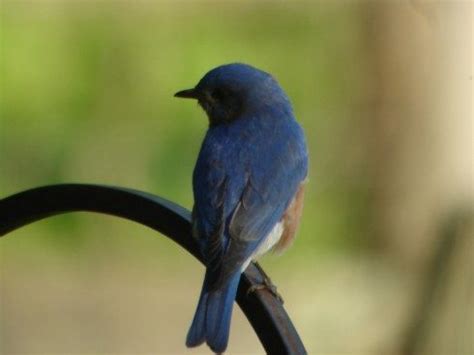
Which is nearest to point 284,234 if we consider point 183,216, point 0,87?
point 183,216

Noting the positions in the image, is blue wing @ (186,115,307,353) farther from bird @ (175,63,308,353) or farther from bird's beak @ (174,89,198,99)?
bird's beak @ (174,89,198,99)

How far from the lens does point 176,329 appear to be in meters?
5.23

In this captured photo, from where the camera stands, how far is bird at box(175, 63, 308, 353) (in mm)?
2564

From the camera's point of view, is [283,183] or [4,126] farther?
[4,126]

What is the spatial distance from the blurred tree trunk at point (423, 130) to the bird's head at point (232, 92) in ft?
6.39

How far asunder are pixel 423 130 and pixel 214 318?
277cm

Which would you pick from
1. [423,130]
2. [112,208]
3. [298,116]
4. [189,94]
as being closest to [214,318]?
[112,208]

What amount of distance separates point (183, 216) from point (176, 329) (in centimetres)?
288

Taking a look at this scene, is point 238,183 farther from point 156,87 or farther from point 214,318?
point 156,87

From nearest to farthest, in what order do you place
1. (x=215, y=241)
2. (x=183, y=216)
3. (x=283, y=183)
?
(x=183, y=216) < (x=215, y=241) < (x=283, y=183)

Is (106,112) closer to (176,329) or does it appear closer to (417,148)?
(176,329)

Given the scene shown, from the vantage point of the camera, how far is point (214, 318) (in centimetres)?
249

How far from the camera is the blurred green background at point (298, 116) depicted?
505cm

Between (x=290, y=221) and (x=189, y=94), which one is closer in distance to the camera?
(x=290, y=221)
